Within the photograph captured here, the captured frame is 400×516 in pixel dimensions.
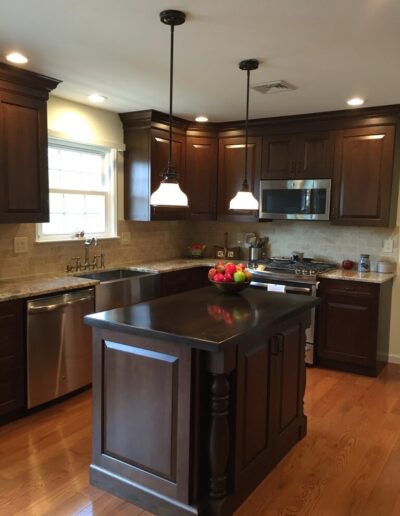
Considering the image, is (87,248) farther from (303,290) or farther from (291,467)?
(291,467)

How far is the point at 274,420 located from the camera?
2.49m

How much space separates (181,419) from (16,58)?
7.92 feet

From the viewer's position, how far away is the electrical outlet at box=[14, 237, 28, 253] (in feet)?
11.5

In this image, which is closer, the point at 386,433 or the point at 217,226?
the point at 386,433

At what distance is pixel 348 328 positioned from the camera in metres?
3.99

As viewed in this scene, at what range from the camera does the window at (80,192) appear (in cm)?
388

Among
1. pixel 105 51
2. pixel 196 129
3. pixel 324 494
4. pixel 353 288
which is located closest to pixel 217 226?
pixel 196 129

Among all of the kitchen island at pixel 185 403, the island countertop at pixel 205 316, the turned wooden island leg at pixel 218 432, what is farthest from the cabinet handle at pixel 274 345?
the turned wooden island leg at pixel 218 432

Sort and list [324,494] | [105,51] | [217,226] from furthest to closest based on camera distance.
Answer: [217,226], [105,51], [324,494]

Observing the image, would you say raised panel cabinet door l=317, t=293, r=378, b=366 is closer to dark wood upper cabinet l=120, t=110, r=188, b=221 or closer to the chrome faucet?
dark wood upper cabinet l=120, t=110, r=188, b=221

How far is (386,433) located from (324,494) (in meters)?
0.89

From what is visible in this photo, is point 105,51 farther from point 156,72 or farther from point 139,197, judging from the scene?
point 139,197

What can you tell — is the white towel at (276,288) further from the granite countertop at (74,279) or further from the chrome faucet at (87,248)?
the chrome faucet at (87,248)

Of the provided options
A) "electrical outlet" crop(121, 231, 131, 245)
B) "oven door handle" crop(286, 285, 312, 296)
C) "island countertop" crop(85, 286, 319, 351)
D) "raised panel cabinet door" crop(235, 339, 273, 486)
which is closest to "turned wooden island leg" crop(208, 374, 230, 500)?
"raised panel cabinet door" crop(235, 339, 273, 486)
